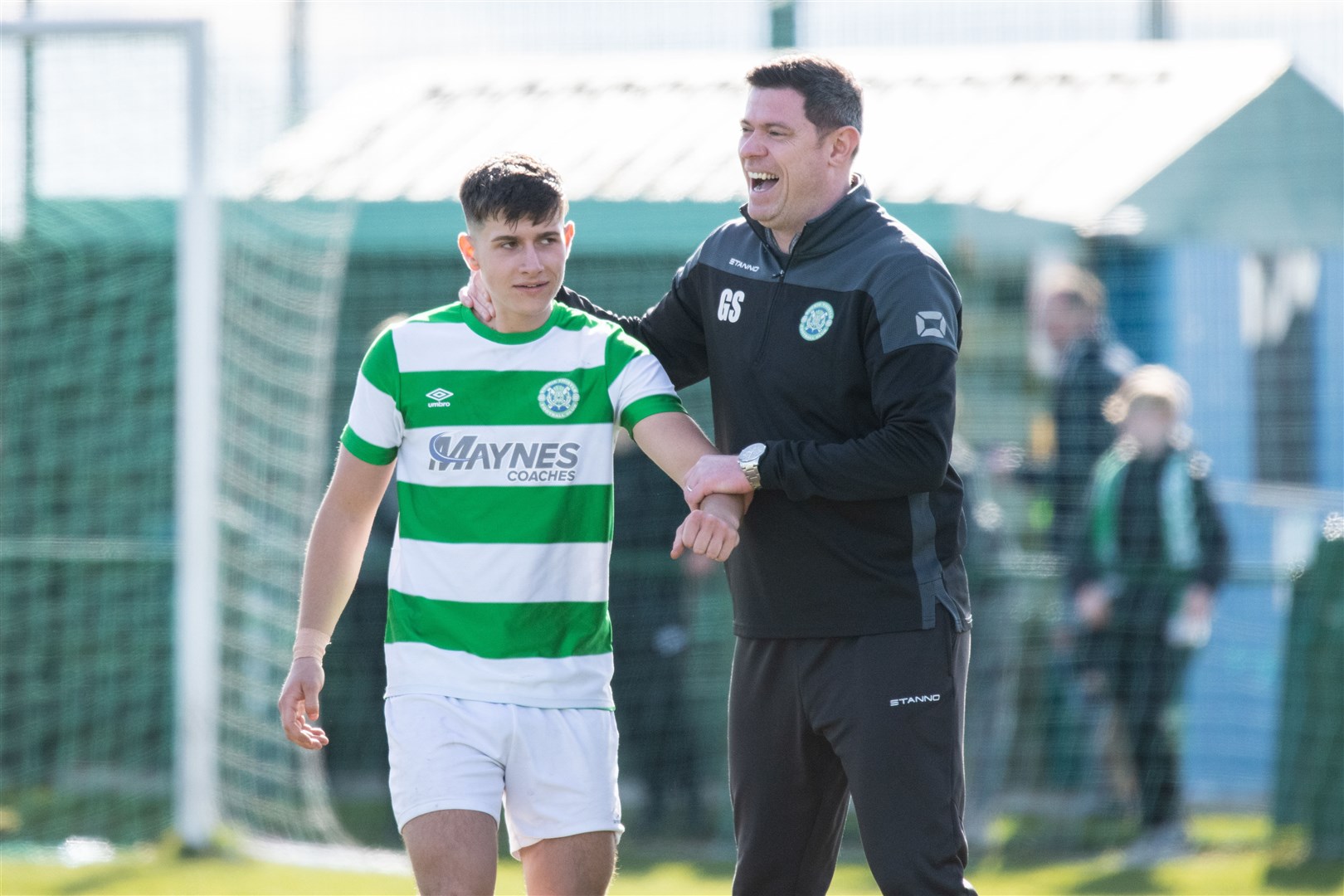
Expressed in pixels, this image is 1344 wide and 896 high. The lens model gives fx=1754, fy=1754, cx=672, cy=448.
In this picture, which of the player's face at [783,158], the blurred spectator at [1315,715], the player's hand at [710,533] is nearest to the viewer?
the player's hand at [710,533]

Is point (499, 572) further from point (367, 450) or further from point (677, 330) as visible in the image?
point (677, 330)

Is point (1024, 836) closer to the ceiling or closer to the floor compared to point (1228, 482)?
closer to the floor

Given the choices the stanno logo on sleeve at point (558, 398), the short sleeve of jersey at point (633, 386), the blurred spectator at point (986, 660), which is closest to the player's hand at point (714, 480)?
the short sleeve of jersey at point (633, 386)

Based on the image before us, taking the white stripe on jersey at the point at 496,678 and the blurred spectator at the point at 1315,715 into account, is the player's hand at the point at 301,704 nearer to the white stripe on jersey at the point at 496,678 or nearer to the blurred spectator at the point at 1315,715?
the white stripe on jersey at the point at 496,678

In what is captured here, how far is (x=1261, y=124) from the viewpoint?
8805 millimetres

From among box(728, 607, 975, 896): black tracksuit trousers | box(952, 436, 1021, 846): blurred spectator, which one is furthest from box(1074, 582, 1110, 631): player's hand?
box(728, 607, 975, 896): black tracksuit trousers

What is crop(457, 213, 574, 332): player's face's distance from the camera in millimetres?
3461

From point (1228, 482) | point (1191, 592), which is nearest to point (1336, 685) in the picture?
point (1191, 592)

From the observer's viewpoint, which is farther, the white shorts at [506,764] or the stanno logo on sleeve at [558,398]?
the stanno logo on sleeve at [558,398]

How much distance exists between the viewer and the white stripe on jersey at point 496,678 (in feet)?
11.3

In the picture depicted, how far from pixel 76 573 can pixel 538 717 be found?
5.72 meters

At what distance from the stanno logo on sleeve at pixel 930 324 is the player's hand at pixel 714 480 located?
449 millimetres

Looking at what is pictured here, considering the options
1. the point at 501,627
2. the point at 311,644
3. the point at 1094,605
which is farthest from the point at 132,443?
the point at 501,627

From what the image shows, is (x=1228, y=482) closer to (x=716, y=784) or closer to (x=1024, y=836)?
(x=1024, y=836)
